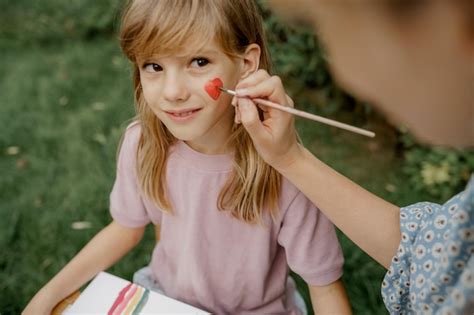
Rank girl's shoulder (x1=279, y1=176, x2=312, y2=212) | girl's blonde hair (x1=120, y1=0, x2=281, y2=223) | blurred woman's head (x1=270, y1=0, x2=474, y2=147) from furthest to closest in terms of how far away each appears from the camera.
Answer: girl's shoulder (x1=279, y1=176, x2=312, y2=212) < girl's blonde hair (x1=120, y1=0, x2=281, y2=223) < blurred woman's head (x1=270, y1=0, x2=474, y2=147)

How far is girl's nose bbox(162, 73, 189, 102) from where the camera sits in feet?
4.24

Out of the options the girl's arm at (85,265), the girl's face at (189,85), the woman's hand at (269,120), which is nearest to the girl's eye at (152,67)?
the girl's face at (189,85)

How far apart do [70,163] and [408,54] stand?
2.52 meters

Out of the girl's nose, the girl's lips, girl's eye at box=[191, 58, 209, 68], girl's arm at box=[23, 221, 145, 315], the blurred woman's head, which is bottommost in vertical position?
girl's arm at box=[23, 221, 145, 315]

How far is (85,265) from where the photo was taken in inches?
63.2

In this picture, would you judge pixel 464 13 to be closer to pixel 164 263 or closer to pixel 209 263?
pixel 209 263

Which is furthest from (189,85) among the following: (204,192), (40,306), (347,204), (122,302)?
(40,306)

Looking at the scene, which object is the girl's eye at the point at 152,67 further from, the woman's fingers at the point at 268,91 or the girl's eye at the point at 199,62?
the woman's fingers at the point at 268,91

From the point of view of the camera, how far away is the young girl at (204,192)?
1308mm

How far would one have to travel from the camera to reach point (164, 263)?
1.72 metres

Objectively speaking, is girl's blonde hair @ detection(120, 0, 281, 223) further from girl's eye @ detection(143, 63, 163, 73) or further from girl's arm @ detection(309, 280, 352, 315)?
girl's arm @ detection(309, 280, 352, 315)

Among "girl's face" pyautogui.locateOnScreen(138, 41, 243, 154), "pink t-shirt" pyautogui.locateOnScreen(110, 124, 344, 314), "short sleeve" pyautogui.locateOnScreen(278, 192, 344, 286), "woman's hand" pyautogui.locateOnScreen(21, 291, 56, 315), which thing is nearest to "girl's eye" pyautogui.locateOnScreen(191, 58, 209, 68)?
"girl's face" pyautogui.locateOnScreen(138, 41, 243, 154)

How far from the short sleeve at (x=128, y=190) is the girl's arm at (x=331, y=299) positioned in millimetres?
561

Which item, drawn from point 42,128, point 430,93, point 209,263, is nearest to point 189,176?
point 209,263
